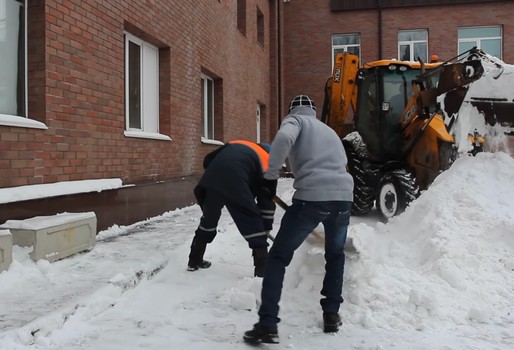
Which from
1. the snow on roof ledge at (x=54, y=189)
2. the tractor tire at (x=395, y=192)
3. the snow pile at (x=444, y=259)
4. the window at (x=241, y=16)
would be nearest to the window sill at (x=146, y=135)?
the snow on roof ledge at (x=54, y=189)

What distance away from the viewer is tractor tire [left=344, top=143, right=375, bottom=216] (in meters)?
7.82

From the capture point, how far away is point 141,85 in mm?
7383

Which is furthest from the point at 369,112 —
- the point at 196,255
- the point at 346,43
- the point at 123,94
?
the point at 346,43

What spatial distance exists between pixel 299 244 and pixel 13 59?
364cm

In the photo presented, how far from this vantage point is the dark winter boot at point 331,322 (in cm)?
318

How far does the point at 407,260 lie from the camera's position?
408 cm

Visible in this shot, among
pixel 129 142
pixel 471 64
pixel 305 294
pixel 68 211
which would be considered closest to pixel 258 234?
pixel 305 294

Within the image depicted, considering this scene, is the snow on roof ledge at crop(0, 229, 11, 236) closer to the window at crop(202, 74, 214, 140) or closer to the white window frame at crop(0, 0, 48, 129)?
the white window frame at crop(0, 0, 48, 129)

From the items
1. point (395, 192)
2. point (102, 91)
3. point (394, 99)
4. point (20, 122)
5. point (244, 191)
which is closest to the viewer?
point (244, 191)

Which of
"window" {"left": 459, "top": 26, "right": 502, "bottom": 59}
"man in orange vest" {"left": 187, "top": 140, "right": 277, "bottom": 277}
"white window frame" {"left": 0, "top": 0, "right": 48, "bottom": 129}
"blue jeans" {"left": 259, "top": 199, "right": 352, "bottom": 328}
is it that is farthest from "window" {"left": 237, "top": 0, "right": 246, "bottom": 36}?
"blue jeans" {"left": 259, "top": 199, "right": 352, "bottom": 328}

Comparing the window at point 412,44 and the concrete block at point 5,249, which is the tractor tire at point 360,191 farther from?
the window at point 412,44

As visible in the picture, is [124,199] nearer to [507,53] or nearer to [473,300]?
[473,300]

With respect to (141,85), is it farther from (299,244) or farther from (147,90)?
(299,244)

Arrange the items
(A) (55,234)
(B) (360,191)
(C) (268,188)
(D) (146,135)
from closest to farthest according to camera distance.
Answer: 1. (C) (268,188)
2. (A) (55,234)
3. (D) (146,135)
4. (B) (360,191)
